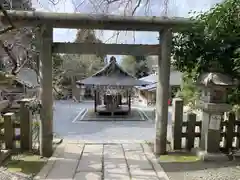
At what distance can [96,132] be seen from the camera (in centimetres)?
896

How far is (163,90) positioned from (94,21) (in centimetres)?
163

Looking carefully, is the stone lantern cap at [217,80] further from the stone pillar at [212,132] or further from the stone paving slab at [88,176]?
the stone paving slab at [88,176]

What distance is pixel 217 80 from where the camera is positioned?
156 inches

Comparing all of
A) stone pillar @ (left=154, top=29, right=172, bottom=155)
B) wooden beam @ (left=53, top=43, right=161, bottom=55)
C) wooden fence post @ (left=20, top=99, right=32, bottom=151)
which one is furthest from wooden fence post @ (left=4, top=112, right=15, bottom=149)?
stone pillar @ (left=154, top=29, right=172, bottom=155)

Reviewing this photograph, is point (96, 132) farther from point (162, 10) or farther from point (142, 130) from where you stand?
point (162, 10)

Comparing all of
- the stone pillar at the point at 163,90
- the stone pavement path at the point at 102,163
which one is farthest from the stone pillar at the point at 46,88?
the stone pillar at the point at 163,90

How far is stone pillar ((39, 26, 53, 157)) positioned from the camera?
14.1 ft

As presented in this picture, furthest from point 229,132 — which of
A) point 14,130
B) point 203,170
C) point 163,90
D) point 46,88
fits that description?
point 14,130

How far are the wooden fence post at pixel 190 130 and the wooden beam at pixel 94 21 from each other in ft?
5.31

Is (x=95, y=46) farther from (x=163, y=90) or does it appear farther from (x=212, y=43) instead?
(x=212, y=43)

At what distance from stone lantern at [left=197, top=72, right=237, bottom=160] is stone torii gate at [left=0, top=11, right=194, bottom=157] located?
0.65 metres

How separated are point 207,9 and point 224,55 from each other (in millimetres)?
778

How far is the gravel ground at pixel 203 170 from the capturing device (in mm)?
3539

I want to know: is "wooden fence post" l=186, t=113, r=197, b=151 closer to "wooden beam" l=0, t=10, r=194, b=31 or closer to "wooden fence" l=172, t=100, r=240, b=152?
"wooden fence" l=172, t=100, r=240, b=152
